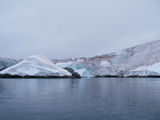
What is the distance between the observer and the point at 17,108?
9.50 meters

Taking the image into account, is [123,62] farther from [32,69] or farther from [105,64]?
[32,69]

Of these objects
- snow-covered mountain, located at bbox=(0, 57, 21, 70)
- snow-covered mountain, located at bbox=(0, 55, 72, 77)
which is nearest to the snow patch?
snow-covered mountain, located at bbox=(0, 57, 21, 70)

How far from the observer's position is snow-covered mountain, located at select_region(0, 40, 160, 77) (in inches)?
2552

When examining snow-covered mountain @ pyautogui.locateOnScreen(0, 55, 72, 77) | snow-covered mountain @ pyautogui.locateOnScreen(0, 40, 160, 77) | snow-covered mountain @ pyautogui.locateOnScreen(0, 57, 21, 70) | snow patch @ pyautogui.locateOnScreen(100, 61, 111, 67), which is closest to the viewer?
snow-covered mountain @ pyautogui.locateOnScreen(0, 55, 72, 77)

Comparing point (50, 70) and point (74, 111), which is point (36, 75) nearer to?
point (50, 70)

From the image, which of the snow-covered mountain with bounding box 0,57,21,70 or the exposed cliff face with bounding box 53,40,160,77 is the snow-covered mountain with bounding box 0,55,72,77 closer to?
the snow-covered mountain with bounding box 0,57,21,70

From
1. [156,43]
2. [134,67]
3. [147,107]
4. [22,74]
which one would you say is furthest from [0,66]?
[147,107]

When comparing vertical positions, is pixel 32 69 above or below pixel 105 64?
below

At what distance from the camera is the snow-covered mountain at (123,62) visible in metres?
64.8

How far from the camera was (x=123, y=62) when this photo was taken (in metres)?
77.6

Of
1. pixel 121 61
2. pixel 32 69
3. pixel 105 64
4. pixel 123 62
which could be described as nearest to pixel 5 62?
pixel 32 69

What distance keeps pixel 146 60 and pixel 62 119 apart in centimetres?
6624

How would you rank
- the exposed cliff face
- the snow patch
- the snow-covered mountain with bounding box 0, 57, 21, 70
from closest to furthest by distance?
the snow-covered mountain with bounding box 0, 57, 21, 70 < the exposed cliff face < the snow patch

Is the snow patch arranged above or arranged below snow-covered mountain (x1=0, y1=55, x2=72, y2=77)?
above
